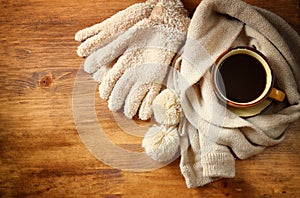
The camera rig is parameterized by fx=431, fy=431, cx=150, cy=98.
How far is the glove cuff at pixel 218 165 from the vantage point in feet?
2.87

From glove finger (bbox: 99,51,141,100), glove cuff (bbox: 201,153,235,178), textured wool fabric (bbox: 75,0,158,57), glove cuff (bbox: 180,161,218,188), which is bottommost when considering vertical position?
glove cuff (bbox: 180,161,218,188)

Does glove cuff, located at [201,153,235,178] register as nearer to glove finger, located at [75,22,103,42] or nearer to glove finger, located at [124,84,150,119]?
glove finger, located at [124,84,150,119]

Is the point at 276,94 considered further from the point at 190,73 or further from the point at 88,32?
the point at 88,32

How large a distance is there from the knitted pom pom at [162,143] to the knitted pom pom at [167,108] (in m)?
0.02

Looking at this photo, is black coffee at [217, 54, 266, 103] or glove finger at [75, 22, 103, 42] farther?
glove finger at [75, 22, 103, 42]

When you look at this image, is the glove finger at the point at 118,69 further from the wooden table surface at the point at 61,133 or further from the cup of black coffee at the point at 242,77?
the cup of black coffee at the point at 242,77

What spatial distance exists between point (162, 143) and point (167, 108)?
7cm

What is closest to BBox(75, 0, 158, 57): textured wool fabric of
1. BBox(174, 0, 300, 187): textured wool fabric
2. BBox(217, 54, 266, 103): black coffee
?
BBox(174, 0, 300, 187): textured wool fabric

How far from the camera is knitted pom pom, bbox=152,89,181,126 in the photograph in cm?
91

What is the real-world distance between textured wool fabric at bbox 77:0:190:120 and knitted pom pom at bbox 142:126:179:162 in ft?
0.14

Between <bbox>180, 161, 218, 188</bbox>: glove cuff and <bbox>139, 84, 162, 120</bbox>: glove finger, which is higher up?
<bbox>139, 84, 162, 120</bbox>: glove finger

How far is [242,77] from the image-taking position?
87cm

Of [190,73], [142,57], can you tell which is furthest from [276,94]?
[142,57]

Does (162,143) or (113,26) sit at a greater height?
(113,26)
